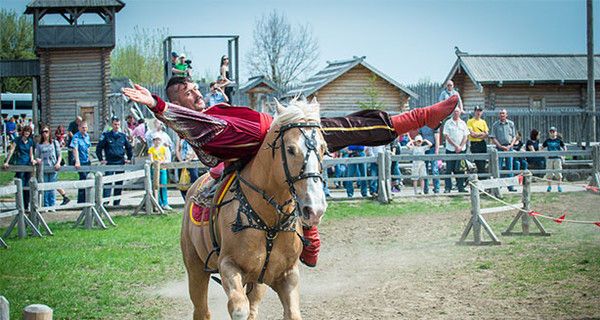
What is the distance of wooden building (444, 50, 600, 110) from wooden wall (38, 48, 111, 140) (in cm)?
2080

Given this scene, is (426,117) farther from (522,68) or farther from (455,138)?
(522,68)

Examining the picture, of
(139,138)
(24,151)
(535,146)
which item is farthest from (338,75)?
(24,151)

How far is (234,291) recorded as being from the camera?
14.6ft

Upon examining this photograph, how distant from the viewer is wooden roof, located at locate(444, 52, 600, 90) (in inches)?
1303

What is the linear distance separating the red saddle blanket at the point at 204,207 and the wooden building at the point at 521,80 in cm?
2910

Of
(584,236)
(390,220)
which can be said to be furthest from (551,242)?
(390,220)

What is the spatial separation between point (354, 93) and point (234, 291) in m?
30.0

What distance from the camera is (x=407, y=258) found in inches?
384

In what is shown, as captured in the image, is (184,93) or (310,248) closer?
(310,248)

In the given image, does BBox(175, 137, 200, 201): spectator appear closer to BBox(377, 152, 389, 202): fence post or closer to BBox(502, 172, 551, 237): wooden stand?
BBox(377, 152, 389, 202): fence post

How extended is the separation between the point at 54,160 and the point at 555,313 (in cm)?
1244

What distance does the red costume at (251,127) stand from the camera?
15.2 ft

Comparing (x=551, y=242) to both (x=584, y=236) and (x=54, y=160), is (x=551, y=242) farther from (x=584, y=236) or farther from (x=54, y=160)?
(x=54, y=160)

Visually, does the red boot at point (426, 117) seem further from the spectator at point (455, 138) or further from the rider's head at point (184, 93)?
the spectator at point (455, 138)
